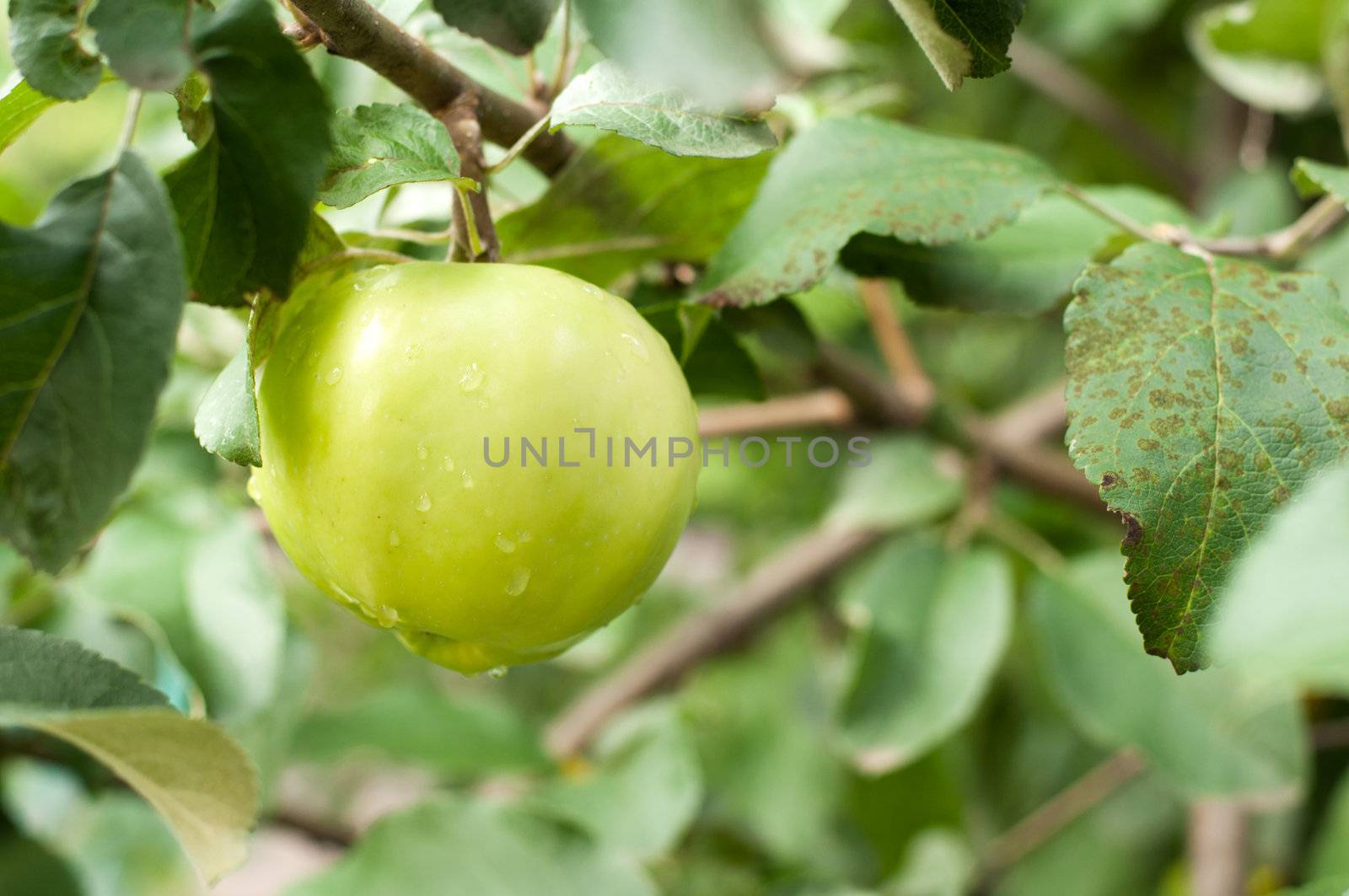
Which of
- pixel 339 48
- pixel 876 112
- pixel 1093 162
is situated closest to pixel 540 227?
pixel 339 48

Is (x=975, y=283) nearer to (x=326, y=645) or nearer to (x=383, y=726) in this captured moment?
(x=383, y=726)

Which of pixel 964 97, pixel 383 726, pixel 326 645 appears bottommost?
pixel 326 645

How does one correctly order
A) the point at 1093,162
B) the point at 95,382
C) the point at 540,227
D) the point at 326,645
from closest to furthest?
the point at 95,382 → the point at 540,227 → the point at 1093,162 → the point at 326,645

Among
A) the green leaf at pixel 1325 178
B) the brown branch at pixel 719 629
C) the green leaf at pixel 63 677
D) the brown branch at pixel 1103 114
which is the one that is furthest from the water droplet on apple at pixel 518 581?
the brown branch at pixel 1103 114

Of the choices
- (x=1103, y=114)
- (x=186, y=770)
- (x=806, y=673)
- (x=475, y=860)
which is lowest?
(x=806, y=673)

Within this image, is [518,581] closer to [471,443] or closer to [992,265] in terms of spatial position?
[471,443]

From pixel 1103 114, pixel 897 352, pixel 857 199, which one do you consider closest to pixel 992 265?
pixel 857 199
